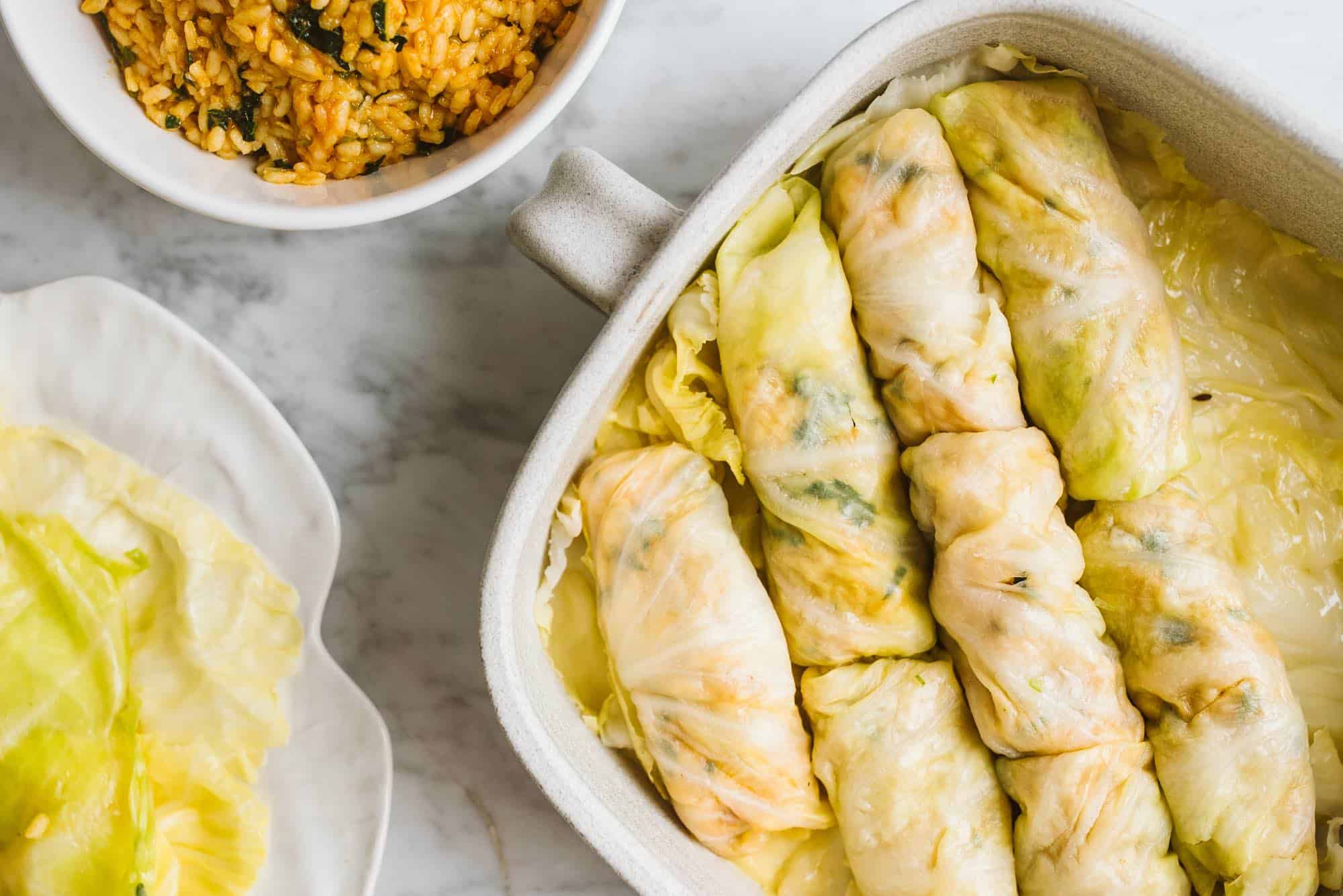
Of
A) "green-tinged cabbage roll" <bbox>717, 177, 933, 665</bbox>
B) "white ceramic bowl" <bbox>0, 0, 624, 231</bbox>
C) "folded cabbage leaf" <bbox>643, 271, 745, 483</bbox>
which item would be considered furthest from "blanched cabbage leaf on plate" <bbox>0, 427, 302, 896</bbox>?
"green-tinged cabbage roll" <bbox>717, 177, 933, 665</bbox>

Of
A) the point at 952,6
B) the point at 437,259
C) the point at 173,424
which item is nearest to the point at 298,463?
the point at 173,424

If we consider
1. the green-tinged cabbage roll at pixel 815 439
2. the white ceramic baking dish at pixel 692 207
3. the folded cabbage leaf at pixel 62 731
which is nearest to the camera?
the white ceramic baking dish at pixel 692 207

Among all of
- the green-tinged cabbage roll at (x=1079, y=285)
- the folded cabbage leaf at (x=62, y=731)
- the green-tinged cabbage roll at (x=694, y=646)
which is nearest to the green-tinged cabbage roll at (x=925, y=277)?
the green-tinged cabbage roll at (x=1079, y=285)

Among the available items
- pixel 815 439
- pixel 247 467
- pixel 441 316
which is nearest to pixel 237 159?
pixel 441 316

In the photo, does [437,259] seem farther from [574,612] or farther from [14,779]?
[14,779]

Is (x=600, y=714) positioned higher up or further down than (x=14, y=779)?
higher up

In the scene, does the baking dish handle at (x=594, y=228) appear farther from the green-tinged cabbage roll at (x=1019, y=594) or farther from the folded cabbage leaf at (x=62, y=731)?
the folded cabbage leaf at (x=62, y=731)

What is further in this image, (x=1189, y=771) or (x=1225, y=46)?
(x=1225, y=46)

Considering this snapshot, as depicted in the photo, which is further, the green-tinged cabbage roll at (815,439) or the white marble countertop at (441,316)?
the white marble countertop at (441,316)

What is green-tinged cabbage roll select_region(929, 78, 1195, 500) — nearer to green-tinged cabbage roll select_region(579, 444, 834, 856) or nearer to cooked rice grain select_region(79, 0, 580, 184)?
green-tinged cabbage roll select_region(579, 444, 834, 856)
